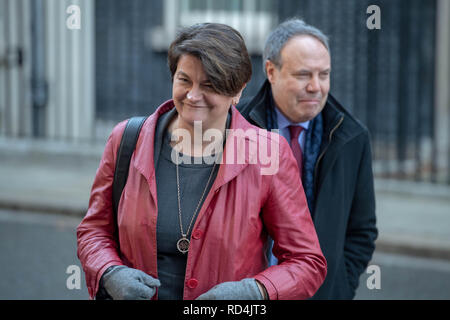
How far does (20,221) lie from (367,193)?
5.19 meters

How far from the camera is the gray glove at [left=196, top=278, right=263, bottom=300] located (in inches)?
84.9

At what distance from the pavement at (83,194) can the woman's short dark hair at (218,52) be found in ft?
15.6

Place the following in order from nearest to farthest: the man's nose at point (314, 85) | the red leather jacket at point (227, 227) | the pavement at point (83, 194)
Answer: the red leather jacket at point (227, 227) < the man's nose at point (314, 85) < the pavement at point (83, 194)

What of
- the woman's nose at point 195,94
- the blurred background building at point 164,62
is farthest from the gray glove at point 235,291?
the blurred background building at point 164,62

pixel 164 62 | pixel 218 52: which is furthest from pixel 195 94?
pixel 164 62

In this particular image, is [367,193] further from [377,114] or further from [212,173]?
[377,114]

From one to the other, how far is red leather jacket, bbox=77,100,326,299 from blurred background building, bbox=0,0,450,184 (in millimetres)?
6852

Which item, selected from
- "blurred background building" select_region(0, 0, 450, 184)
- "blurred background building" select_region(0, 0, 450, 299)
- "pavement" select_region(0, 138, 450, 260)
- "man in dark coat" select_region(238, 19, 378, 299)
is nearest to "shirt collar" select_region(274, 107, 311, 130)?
"man in dark coat" select_region(238, 19, 378, 299)

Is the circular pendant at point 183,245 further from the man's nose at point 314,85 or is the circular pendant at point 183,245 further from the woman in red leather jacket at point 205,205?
the man's nose at point 314,85

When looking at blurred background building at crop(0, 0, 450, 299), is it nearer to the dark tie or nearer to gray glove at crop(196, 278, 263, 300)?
the dark tie

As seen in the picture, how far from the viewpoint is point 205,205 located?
2268 millimetres

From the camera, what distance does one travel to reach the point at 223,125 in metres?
2.35

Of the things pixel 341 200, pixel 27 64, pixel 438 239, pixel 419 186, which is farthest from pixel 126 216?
pixel 27 64

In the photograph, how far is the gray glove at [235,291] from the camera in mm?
2156
